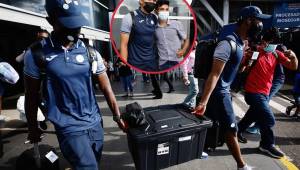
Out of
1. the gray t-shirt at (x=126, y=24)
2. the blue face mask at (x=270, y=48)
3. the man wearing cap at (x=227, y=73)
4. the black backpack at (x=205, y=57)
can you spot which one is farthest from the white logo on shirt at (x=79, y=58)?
the blue face mask at (x=270, y=48)

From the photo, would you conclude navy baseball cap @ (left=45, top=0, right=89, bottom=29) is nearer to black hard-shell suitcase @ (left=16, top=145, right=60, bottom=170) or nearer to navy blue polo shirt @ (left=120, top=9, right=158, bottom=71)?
navy blue polo shirt @ (left=120, top=9, right=158, bottom=71)

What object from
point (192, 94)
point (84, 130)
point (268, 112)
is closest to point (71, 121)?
point (84, 130)

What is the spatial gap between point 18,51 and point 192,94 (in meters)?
8.77

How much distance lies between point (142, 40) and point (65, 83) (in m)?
0.80

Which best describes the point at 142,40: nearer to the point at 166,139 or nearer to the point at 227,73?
the point at 166,139

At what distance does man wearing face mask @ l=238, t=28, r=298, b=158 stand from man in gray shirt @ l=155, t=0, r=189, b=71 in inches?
102

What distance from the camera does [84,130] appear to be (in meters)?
2.14

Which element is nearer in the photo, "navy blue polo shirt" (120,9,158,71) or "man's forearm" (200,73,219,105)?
"navy blue polo shirt" (120,9,158,71)

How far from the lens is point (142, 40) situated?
1.62 m

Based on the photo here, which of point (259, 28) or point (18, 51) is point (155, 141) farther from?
point (18, 51)

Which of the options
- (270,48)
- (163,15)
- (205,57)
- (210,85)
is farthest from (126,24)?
(270,48)

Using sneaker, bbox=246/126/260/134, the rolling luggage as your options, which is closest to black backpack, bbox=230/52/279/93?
the rolling luggage

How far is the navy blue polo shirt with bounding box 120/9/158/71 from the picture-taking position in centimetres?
154

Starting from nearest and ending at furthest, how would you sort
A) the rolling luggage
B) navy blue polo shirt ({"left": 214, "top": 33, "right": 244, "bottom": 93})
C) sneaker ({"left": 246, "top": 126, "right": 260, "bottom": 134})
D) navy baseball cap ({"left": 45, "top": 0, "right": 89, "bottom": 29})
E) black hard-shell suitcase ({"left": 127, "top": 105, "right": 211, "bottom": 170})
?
navy baseball cap ({"left": 45, "top": 0, "right": 89, "bottom": 29}) < black hard-shell suitcase ({"left": 127, "top": 105, "right": 211, "bottom": 170}) < navy blue polo shirt ({"left": 214, "top": 33, "right": 244, "bottom": 93}) < the rolling luggage < sneaker ({"left": 246, "top": 126, "right": 260, "bottom": 134})
